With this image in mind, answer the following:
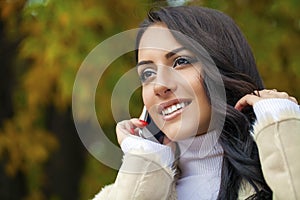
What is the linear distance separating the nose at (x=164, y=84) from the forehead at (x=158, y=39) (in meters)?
0.06

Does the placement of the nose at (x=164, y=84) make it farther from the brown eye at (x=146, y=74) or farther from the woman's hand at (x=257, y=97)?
the woman's hand at (x=257, y=97)

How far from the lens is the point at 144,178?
74.5 inches

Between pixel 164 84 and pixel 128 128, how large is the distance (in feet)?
0.75

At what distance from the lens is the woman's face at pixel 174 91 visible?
1.87 metres

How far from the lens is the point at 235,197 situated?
1.83 meters

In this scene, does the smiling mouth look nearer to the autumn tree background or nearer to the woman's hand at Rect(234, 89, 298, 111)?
the woman's hand at Rect(234, 89, 298, 111)

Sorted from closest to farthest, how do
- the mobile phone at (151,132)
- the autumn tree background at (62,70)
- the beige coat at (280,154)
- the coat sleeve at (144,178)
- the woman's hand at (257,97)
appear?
the beige coat at (280,154) → the woman's hand at (257,97) → the coat sleeve at (144,178) → the mobile phone at (151,132) → the autumn tree background at (62,70)

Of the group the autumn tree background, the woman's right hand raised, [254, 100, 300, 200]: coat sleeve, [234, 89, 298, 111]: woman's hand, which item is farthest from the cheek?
the autumn tree background

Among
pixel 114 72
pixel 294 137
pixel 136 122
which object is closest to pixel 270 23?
pixel 114 72

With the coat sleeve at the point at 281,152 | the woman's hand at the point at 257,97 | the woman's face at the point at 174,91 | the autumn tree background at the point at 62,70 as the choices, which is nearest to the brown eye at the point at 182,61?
the woman's face at the point at 174,91

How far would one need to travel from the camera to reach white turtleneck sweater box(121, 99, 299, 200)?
191 centimetres

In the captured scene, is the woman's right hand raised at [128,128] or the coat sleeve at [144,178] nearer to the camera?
the coat sleeve at [144,178]

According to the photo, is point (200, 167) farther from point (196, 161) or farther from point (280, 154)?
point (280, 154)

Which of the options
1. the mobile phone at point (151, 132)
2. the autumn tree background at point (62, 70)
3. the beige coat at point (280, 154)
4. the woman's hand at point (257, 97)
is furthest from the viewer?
the autumn tree background at point (62, 70)
